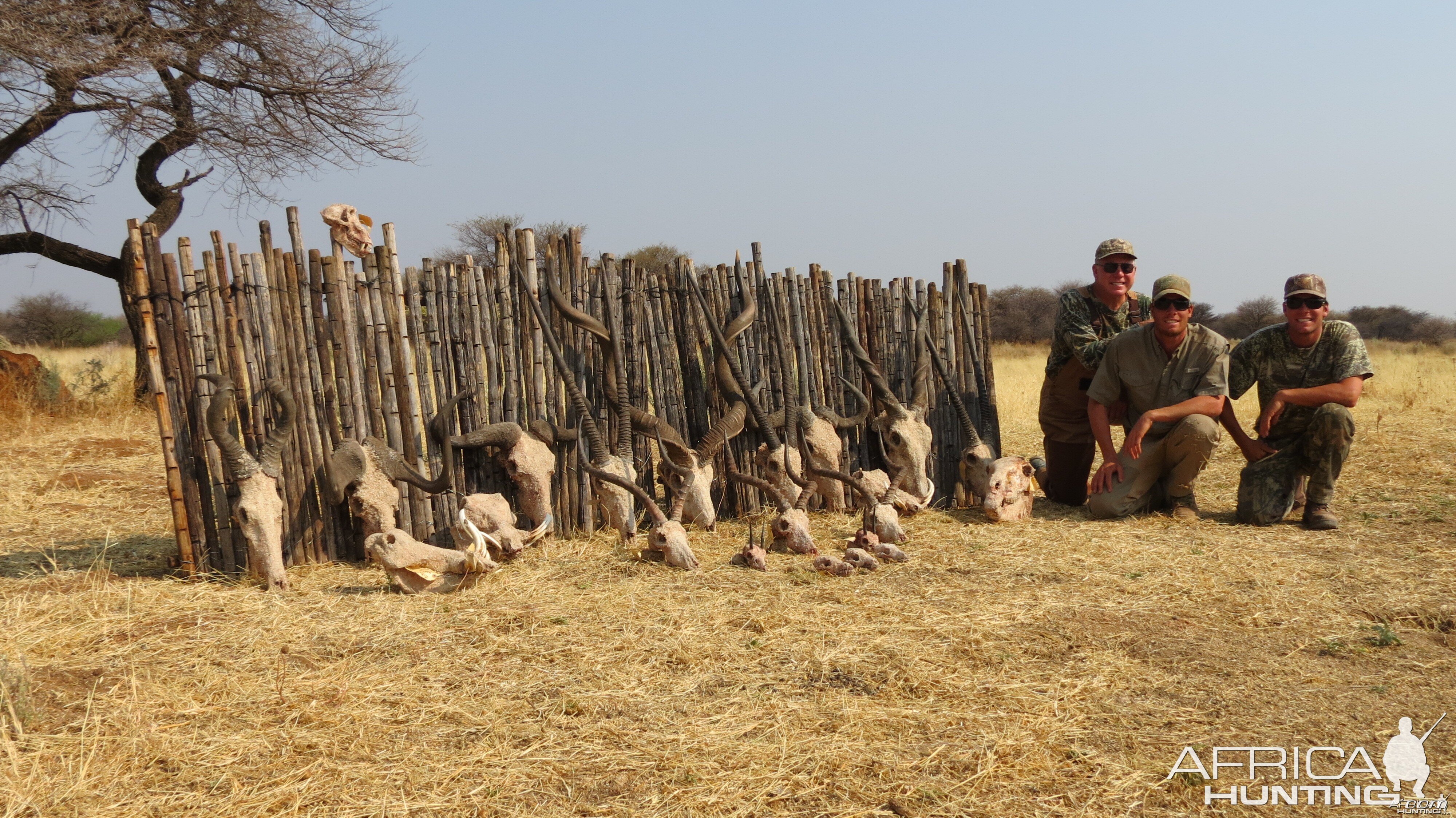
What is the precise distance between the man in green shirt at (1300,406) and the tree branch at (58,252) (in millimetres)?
12355

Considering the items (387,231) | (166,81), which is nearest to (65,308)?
(166,81)

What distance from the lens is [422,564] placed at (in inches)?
191

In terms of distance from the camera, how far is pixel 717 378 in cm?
637

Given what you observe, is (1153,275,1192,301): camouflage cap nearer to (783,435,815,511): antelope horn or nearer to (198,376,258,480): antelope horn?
(783,435,815,511): antelope horn

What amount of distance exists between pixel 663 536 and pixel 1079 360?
3.27 m

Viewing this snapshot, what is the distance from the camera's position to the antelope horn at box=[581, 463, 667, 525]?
5344 mm

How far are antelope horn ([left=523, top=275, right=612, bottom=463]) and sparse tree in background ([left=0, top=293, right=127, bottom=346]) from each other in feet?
102

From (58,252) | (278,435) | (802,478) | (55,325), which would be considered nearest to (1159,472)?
(802,478)

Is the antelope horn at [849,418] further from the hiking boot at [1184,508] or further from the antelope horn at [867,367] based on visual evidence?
the hiking boot at [1184,508]

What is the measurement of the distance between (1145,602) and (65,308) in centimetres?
3936

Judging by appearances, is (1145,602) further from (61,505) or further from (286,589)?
(61,505)

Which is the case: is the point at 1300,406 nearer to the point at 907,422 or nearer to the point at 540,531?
the point at 907,422

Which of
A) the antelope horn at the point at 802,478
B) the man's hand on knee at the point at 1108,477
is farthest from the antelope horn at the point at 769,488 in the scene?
the man's hand on knee at the point at 1108,477

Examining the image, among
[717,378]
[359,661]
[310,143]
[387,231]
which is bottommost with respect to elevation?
[359,661]
